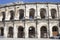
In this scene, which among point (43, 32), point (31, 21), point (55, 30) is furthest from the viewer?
point (55, 30)

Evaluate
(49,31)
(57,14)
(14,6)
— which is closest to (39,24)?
(49,31)

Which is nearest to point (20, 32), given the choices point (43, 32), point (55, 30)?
point (43, 32)

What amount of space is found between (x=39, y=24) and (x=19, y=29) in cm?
443

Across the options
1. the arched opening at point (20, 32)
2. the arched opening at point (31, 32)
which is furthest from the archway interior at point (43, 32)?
the arched opening at point (20, 32)

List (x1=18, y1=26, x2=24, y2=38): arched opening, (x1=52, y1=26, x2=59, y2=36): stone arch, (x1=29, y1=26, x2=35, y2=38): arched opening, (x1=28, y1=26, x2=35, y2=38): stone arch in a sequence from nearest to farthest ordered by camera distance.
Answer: (x1=52, y1=26, x2=59, y2=36): stone arch
(x1=29, y1=26, x2=35, y2=38): arched opening
(x1=28, y1=26, x2=35, y2=38): stone arch
(x1=18, y1=26, x2=24, y2=38): arched opening

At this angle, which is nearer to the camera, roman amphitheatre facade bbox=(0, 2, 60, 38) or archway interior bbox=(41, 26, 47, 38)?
roman amphitheatre facade bbox=(0, 2, 60, 38)

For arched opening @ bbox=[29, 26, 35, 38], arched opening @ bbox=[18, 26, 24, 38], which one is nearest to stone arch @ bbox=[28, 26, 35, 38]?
arched opening @ bbox=[29, 26, 35, 38]

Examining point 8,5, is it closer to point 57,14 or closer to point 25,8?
point 25,8

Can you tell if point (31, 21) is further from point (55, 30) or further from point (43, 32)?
point (55, 30)

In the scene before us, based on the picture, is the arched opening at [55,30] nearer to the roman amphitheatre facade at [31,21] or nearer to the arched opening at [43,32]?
the roman amphitheatre facade at [31,21]

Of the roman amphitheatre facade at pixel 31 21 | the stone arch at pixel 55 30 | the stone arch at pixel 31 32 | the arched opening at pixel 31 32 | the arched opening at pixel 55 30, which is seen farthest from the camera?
the stone arch at pixel 31 32

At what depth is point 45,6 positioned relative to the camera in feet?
90.5

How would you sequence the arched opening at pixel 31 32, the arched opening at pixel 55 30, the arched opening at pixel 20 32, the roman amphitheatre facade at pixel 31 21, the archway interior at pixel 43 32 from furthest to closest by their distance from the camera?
1. the arched opening at pixel 20 32
2. the arched opening at pixel 31 32
3. the archway interior at pixel 43 32
4. the arched opening at pixel 55 30
5. the roman amphitheatre facade at pixel 31 21

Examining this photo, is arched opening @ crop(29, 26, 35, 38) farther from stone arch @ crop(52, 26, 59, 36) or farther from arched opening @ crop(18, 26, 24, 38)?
stone arch @ crop(52, 26, 59, 36)
